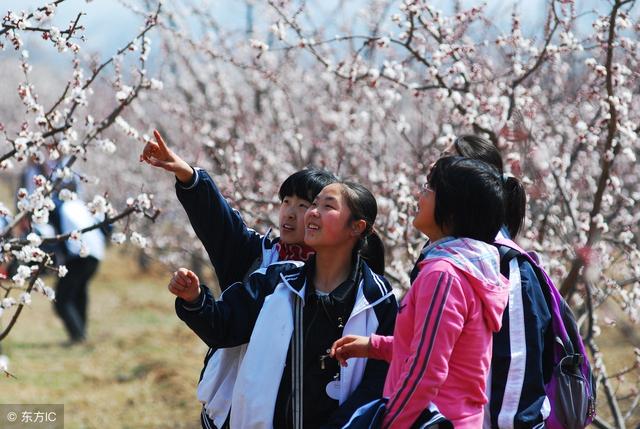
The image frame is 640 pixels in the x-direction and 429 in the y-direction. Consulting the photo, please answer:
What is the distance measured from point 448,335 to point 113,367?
6240 mm

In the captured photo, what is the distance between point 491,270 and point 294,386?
0.72m

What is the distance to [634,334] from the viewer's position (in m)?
8.01

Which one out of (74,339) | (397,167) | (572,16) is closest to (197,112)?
(74,339)

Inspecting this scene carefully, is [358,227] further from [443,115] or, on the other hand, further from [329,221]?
[443,115]

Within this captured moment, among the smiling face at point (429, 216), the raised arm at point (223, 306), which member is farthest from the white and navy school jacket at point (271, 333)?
the smiling face at point (429, 216)

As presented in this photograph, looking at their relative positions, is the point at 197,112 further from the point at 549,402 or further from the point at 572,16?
the point at 549,402

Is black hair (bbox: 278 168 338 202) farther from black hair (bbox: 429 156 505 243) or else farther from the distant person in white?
the distant person in white

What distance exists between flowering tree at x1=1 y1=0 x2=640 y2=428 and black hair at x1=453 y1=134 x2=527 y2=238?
3.63ft

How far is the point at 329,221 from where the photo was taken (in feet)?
8.98

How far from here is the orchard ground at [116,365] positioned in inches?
257

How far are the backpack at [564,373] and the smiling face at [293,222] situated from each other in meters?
0.74

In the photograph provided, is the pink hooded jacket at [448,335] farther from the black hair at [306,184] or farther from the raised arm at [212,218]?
the raised arm at [212,218]

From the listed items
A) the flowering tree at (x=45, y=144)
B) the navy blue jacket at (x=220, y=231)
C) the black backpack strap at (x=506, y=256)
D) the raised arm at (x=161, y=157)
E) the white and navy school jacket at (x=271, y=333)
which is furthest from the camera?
the flowering tree at (x=45, y=144)

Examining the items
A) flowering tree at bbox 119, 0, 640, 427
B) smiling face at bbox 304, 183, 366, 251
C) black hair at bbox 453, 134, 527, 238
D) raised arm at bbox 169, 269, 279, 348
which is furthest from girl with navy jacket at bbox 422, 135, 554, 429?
flowering tree at bbox 119, 0, 640, 427
